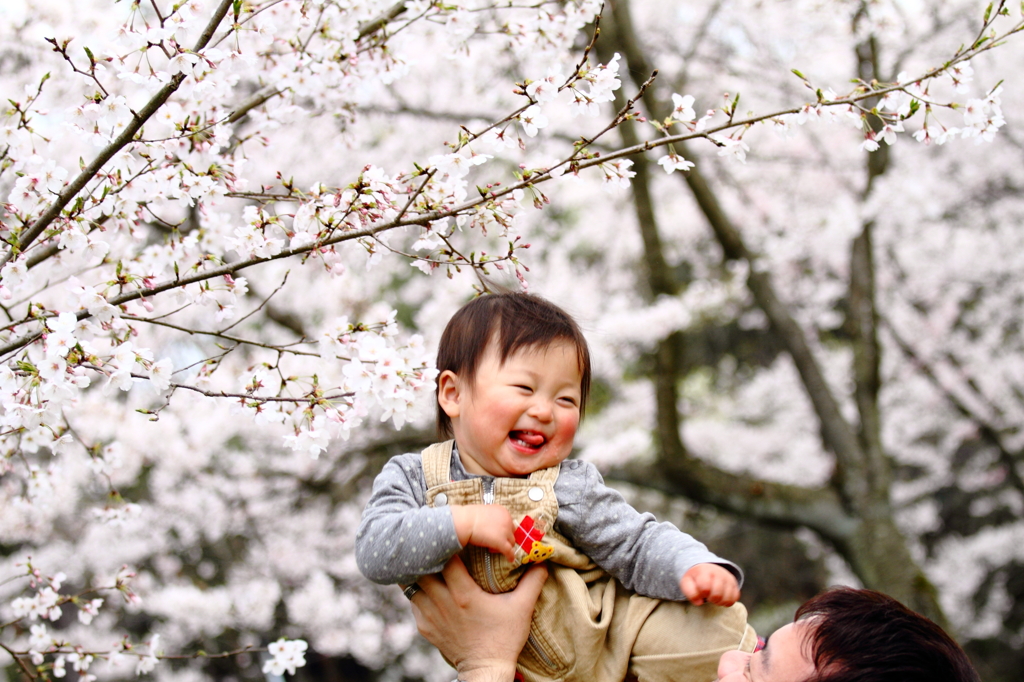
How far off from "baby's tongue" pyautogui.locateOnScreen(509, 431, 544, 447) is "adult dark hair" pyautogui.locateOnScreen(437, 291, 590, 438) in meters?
0.14

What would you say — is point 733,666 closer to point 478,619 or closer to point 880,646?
point 880,646

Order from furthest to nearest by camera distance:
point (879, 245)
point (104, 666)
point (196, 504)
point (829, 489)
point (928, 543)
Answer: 1. point (928, 543)
2. point (879, 245)
3. point (104, 666)
4. point (196, 504)
5. point (829, 489)

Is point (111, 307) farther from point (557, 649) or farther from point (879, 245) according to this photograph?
point (879, 245)

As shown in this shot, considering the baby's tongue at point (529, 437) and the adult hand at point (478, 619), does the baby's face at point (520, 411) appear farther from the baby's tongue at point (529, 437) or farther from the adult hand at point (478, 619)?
the adult hand at point (478, 619)

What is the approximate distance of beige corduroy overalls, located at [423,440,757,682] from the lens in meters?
1.35

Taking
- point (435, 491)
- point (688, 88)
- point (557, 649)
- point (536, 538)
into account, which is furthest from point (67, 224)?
point (688, 88)

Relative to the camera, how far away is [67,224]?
4.91 feet

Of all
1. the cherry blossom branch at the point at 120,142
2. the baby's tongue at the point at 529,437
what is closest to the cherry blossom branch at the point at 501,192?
the cherry blossom branch at the point at 120,142

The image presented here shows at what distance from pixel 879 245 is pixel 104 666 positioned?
302 inches

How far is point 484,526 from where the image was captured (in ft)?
4.28

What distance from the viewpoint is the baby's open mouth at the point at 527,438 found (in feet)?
4.83

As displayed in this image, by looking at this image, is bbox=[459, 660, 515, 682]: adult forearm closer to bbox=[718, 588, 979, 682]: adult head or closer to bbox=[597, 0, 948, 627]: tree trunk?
bbox=[718, 588, 979, 682]: adult head

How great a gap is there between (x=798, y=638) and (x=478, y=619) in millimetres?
529

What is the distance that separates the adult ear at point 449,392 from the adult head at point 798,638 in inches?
11.8
